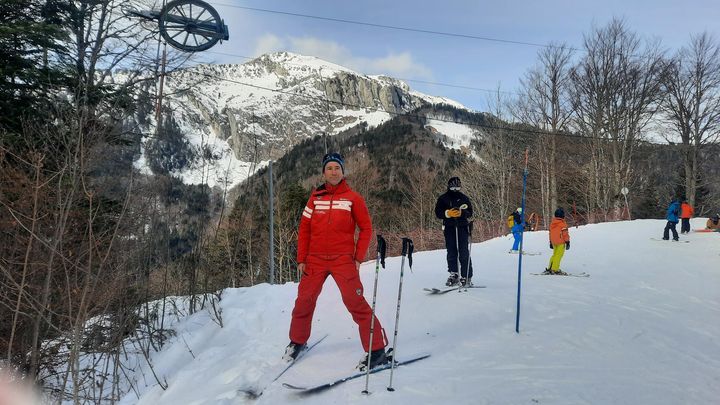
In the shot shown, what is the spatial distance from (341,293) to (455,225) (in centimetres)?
335

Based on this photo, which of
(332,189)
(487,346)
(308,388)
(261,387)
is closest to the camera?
(308,388)

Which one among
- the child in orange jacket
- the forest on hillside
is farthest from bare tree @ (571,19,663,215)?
the child in orange jacket

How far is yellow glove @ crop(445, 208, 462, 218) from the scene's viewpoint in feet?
21.5

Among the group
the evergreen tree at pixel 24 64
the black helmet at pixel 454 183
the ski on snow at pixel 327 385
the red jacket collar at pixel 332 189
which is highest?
the evergreen tree at pixel 24 64

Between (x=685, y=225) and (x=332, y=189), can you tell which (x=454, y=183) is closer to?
(x=332, y=189)

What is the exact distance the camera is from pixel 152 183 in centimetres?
666

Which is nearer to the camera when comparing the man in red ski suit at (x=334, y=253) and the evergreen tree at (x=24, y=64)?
the man in red ski suit at (x=334, y=253)

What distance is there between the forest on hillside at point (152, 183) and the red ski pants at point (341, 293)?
5.81 ft

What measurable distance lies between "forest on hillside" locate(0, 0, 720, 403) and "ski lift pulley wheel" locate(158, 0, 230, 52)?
1994mm

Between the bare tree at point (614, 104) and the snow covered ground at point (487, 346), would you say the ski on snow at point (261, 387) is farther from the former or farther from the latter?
the bare tree at point (614, 104)

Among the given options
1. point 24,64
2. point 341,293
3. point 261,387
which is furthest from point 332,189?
point 24,64

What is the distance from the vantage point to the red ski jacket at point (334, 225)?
12.5 ft

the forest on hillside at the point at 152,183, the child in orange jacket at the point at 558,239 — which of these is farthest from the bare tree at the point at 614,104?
the child in orange jacket at the point at 558,239

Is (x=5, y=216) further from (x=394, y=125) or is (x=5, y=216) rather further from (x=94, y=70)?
(x=394, y=125)
